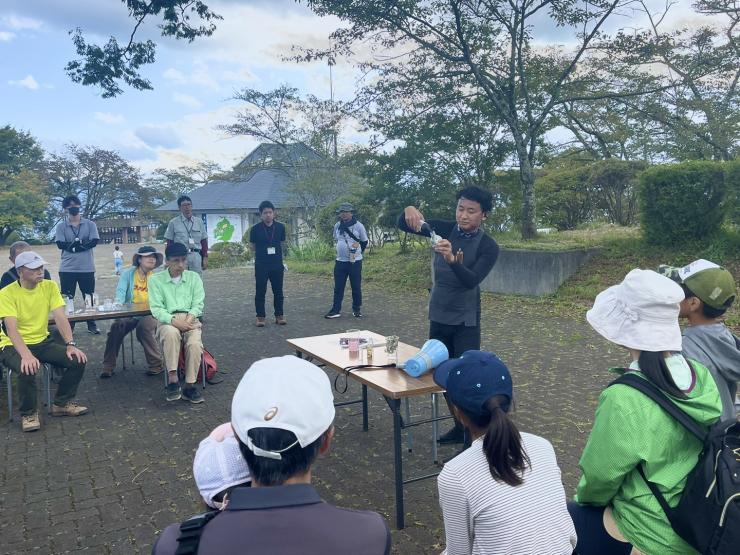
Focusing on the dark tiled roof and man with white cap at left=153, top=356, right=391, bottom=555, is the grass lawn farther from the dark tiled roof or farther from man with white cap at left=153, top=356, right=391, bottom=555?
the dark tiled roof

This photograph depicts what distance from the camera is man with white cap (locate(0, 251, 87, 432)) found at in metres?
5.11

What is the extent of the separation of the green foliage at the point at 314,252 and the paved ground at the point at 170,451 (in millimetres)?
11248

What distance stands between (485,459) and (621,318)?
0.76 metres

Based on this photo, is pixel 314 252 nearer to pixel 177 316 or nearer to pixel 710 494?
pixel 177 316

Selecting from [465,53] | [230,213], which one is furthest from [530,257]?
[230,213]

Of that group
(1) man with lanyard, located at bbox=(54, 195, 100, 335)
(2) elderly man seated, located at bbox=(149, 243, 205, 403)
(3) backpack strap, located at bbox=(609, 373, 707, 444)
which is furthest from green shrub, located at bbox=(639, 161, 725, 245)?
(3) backpack strap, located at bbox=(609, 373, 707, 444)

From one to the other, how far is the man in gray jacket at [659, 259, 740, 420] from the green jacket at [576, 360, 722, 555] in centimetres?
63

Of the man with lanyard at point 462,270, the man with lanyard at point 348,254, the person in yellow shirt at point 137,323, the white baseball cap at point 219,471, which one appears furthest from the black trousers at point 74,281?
the white baseball cap at point 219,471

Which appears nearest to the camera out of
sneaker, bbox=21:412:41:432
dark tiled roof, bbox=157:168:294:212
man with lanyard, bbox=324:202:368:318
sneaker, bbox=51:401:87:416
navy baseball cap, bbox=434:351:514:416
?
navy baseball cap, bbox=434:351:514:416

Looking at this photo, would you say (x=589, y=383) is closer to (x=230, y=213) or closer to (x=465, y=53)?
(x=465, y=53)

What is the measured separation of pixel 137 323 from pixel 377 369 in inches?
154

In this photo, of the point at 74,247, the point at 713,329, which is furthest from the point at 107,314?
the point at 713,329

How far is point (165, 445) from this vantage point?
188 inches

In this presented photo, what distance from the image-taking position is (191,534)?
1324mm
